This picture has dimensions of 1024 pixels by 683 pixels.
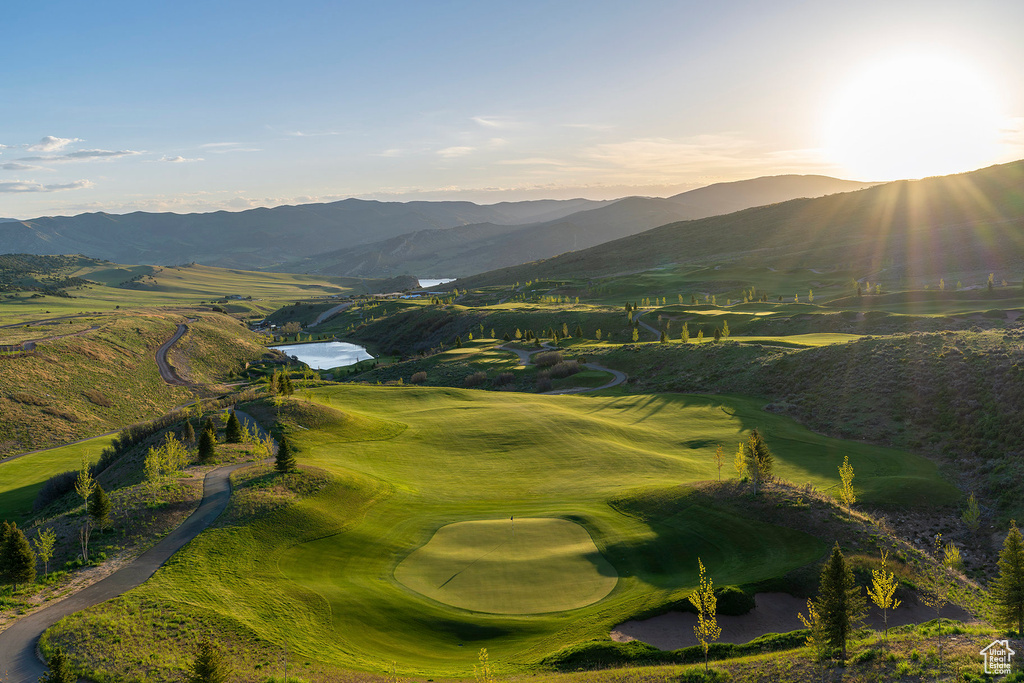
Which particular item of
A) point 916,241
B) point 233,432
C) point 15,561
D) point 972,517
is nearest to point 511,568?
point 15,561

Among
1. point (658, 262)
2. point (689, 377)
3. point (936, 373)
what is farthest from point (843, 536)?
point (658, 262)

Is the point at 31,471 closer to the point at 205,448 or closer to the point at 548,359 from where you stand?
the point at 205,448

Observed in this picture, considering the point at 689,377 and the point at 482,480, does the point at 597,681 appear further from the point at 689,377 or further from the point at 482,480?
the point at 689,377

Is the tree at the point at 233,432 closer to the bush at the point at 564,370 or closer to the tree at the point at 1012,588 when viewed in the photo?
the tree at the point at 1012,588

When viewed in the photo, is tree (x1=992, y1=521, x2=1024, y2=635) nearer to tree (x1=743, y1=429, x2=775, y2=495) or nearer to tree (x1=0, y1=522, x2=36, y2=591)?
tree (x1=743, y1=429, x2=775, y2=495)

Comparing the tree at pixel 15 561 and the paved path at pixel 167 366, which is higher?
the tree at pixel 15 561

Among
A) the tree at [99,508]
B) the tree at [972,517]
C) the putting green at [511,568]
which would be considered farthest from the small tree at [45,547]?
the tree at [972,517]
